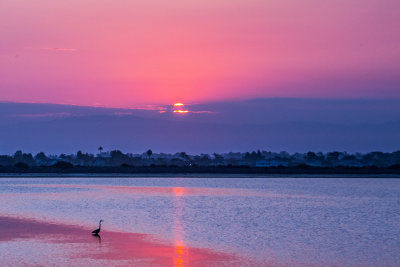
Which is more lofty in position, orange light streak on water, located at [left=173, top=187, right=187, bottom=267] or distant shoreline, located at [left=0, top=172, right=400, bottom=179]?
distant shoreline, located at [left=0, top=172, right=400, bottom=179]

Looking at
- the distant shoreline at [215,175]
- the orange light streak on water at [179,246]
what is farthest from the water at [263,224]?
the distant shoreline at [215,175]

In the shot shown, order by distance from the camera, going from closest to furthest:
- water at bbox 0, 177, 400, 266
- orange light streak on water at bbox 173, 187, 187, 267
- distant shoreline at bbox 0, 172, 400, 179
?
orange light streak on water at bbox 173, 187, 187, 267 < water at bbox 0, 177, 400, 266 < distant shoreline at bbox 0, 172, 400, 179

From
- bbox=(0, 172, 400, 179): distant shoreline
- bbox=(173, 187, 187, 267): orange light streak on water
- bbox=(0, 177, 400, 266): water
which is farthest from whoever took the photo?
bbox=(0, 172, 400, 179): distant shoreline

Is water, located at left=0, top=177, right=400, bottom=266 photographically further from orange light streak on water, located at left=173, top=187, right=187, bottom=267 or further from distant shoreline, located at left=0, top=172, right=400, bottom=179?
distant shoreline, located at left=0, top=172, right=400, bottom=179

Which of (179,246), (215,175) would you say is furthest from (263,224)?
(215,175)

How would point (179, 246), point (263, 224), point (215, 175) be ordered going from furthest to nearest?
point (215, 175), point (263, 224), point (179, 246)

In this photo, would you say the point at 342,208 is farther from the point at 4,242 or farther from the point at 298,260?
the point at 4,242

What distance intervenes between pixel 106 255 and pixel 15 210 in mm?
23206

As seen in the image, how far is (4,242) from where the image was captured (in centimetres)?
2858

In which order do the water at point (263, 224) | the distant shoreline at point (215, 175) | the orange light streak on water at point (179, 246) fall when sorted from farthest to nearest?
the distant shoreline at point (215, 175)
the water at point (263, 224)
the orange light streak on water at point (179, 246)

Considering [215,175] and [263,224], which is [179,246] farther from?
[215,175]

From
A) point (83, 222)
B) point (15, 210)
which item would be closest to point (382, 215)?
point (83, 222)

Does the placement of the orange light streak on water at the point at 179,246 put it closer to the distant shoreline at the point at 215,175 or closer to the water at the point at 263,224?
the water at the point at 263,224

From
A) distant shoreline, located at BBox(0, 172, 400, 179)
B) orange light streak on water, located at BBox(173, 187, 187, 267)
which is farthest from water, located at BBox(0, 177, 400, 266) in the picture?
distant shoreline, located at BBox(0, 172, 400, 179)
